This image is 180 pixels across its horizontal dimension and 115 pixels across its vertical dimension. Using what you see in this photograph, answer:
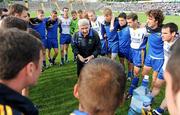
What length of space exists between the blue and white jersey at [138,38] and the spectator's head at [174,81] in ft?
23.5

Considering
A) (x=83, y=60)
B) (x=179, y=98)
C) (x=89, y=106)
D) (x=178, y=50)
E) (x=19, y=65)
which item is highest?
(x=178, y=50)

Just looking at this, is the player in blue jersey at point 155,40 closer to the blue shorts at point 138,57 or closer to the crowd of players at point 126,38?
the crowd of players at point 126,38

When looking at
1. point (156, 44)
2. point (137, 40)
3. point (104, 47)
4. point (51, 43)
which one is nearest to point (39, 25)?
point (51, 43)

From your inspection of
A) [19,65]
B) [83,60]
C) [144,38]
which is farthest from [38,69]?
[144,38]

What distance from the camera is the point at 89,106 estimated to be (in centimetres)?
191

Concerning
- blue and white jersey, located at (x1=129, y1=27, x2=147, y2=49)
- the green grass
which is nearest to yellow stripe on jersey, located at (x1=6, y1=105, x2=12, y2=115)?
the green grass

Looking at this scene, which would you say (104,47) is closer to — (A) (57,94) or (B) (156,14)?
(A) (57,94)

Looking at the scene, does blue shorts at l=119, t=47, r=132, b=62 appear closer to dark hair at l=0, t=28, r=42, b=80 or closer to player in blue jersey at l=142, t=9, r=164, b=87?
player in blue jersey at l=142, t=9, r=164, b=87

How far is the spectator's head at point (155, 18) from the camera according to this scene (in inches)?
282

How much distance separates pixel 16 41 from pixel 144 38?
670 cm

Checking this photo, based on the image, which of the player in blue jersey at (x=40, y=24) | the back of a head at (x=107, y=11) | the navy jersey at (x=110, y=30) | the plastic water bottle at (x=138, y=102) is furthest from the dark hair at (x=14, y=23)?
the player in blue jersey at (x=40, y=24)

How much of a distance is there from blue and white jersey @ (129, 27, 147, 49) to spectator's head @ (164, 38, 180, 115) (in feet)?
23.5

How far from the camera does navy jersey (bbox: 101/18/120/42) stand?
33.6 feet

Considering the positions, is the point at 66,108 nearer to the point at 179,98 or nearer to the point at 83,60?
the point at 83,60
